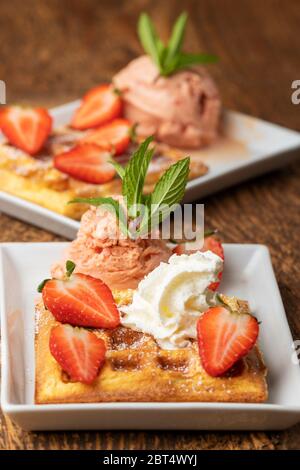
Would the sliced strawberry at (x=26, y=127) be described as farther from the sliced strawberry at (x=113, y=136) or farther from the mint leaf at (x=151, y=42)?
the mint leaf at (x=151, y=42)

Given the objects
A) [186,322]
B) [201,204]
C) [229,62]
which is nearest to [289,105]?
[229,62]

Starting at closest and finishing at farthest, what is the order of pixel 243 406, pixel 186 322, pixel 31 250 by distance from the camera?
pixel 243 406 < pixel 186 322 < pixel 31 250

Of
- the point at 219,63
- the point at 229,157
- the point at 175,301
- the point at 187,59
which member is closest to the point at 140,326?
the point at 175,301

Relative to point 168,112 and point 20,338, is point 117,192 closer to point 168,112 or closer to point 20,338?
point 168,112

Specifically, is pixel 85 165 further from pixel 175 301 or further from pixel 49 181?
pixel 175 301

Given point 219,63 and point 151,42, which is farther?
point 219,63

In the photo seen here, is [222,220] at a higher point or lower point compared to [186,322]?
lower

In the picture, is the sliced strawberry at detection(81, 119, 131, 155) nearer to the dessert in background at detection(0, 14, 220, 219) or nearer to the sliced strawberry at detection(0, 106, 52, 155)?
the dessert in background at detection(0, 14, 220, 219)
